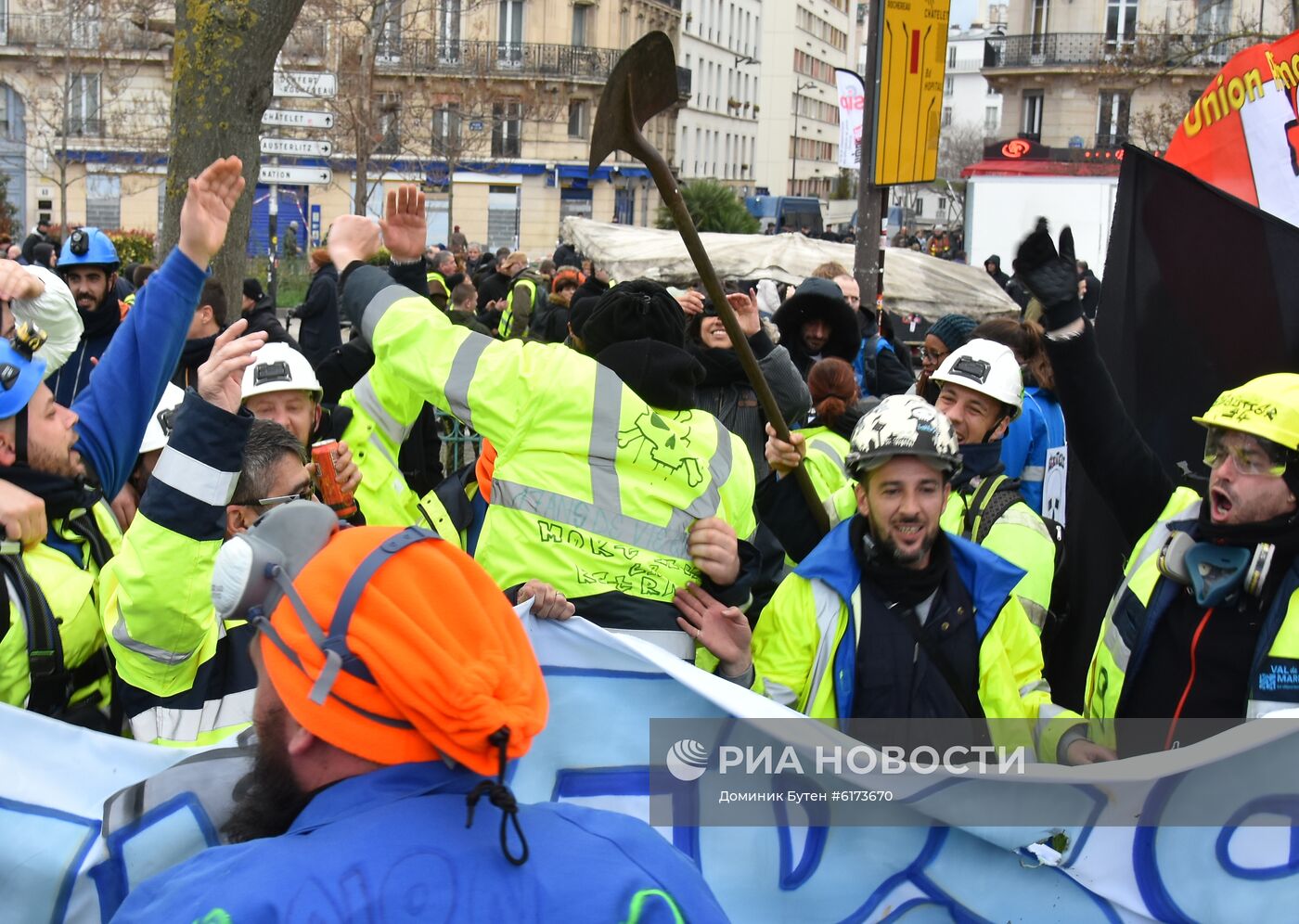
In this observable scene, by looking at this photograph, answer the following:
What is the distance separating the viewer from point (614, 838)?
185 centimetres

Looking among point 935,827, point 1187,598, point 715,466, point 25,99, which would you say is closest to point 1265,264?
point 1187,598

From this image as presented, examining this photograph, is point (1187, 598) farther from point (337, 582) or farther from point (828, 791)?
point (337, 582)

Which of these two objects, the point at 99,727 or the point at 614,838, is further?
the point at 99,727

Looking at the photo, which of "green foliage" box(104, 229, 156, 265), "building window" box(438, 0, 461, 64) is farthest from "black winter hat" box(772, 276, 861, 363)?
"building window" box(438, 0, 461, 64)

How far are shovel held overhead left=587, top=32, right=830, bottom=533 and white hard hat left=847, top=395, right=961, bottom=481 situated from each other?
416 mm

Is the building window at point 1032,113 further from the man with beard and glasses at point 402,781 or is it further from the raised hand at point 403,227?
the man with beard and glasses at point 402,781

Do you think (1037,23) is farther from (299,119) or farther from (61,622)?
(61,622)

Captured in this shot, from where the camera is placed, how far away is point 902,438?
3.46m

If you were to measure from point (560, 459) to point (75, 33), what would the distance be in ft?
130

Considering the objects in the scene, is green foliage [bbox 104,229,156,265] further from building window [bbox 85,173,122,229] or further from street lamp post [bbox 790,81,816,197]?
street lamp post [bbox 790,81,816,197]

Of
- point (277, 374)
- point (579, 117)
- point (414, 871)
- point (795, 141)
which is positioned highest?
point (795, 141)

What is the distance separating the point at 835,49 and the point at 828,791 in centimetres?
10661

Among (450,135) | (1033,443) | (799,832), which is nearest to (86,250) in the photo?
(1033,443)

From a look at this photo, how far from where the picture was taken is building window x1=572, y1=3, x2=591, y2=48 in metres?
56.2
